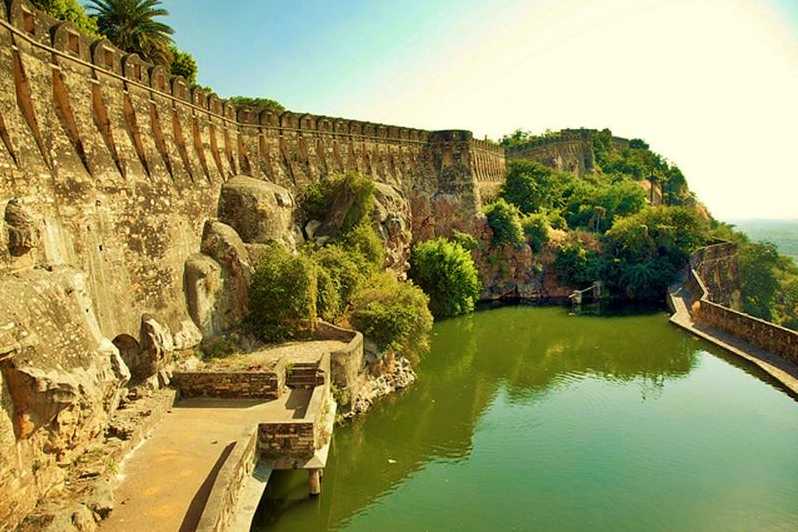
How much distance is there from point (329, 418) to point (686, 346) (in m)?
18.5

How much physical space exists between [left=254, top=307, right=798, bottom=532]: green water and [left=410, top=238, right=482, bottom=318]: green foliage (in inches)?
267

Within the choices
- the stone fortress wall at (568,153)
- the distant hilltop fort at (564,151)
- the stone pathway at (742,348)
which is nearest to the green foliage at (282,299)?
the stone pathway at (742,348)

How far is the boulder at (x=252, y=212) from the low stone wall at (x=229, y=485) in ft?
32.1

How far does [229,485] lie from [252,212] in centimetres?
1228

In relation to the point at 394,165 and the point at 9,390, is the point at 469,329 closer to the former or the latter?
the point at 394,165

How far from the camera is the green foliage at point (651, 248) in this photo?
117 feet

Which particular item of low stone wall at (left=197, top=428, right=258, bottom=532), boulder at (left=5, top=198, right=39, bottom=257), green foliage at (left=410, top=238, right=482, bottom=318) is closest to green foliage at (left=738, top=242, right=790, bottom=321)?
green foliage at (left=410, top=238, right=482, bottom=318)


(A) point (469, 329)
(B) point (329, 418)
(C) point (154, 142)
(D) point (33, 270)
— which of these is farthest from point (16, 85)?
(A) point (469, 329)

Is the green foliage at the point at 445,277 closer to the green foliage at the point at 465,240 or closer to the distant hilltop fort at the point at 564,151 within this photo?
the green foliage at the point at 465,240

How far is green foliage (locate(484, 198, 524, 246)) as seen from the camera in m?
37.0

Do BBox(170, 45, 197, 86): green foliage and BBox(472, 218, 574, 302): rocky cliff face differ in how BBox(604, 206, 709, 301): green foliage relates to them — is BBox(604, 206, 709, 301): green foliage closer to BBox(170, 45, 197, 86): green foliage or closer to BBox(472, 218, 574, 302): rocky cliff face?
BBox(472, 218, 574, 302): rocky cliff face

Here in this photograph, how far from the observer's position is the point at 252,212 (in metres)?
19.7

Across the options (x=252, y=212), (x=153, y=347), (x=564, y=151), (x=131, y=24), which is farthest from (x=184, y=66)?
(x=564, y=151)

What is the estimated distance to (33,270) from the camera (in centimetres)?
985
